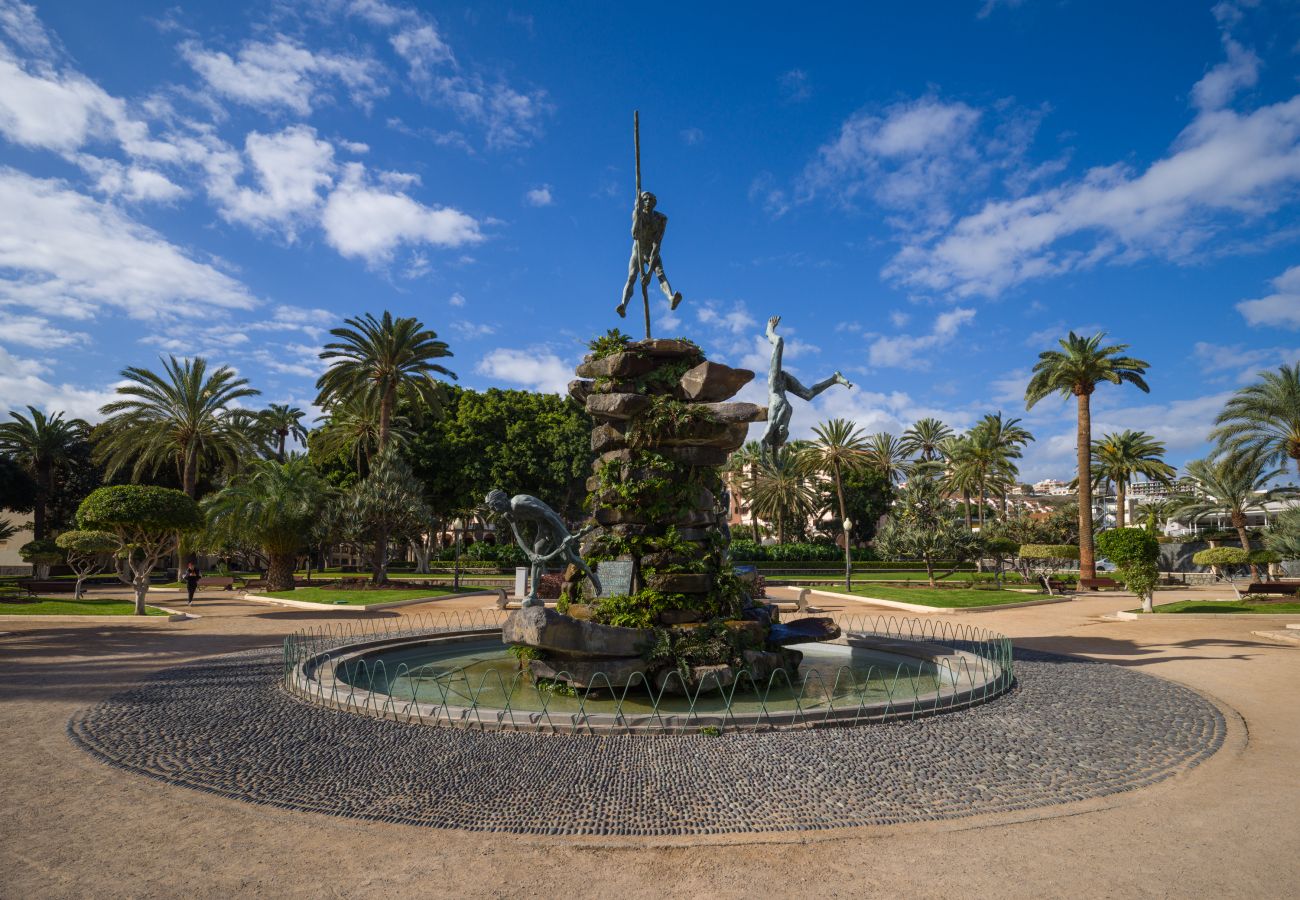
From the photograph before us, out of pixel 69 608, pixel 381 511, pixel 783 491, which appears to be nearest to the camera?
pixel 69 608

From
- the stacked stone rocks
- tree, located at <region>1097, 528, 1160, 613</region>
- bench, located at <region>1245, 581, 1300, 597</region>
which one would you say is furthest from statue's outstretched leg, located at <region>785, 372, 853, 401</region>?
bench, located at <region>1245, 581, 1300, 597</region>

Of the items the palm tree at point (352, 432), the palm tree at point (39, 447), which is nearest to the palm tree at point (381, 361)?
the palm tree at point (352, 432)

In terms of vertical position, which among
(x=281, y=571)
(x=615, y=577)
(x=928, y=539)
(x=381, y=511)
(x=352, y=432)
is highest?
Answer: (x=352, y=432)

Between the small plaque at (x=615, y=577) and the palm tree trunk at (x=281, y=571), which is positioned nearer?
the small plaque at (x=615, y=577)

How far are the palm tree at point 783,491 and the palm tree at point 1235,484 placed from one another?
87.2 feet

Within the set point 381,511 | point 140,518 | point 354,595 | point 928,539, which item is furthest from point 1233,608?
point 140,518

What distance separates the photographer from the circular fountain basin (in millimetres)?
8859

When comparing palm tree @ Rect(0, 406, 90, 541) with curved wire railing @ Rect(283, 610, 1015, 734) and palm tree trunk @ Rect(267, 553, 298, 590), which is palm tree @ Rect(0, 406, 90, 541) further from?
curved wire railing @ Rect(283, 610, 1015, 734)

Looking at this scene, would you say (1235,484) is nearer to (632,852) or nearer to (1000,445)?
(1000,445)

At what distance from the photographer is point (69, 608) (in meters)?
23.6

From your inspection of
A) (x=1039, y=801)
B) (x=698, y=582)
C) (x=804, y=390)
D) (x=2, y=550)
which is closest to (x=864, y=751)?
(x=1039, y=801)

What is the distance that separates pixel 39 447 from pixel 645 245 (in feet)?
161

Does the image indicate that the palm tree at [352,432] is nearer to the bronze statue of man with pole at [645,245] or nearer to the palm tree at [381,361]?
the palm tree at [381,361]

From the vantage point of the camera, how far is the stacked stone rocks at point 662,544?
36.0 ft
